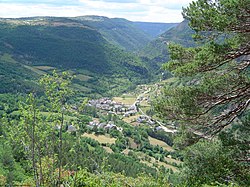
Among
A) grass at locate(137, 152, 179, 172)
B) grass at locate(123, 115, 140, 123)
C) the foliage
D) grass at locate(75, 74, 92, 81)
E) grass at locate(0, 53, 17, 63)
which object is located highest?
the foliage

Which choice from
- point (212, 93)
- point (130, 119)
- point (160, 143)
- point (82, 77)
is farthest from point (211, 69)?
point (82, 77)

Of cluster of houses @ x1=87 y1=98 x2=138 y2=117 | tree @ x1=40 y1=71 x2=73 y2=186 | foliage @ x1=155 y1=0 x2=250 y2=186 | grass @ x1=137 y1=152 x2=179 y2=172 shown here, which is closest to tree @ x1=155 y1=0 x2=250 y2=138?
foliage @ x1=155 y1=0 x2=250 y2=186

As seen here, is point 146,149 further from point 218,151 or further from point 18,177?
point 218,151

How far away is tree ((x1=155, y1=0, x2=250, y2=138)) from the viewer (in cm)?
1052

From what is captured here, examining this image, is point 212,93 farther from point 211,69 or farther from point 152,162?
point 152,162

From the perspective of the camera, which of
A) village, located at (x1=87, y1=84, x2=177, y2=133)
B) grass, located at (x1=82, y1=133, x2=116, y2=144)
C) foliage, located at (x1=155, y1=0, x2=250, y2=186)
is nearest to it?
foliage, located at (x1=155, y1=0, x2=250, y2=186)

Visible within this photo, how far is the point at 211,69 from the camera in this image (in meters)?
11.7

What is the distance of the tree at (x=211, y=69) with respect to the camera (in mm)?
10522

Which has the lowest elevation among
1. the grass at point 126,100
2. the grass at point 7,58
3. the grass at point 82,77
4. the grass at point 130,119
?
the grass at point 130,119

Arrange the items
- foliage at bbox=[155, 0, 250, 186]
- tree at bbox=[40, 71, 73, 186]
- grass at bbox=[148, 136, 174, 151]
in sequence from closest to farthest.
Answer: tree at bbox=[40, 71, 73, 186]
foliage at bbox=[155, 0, 250, 186]
grass at bbox=[148, 136, 174, 151]

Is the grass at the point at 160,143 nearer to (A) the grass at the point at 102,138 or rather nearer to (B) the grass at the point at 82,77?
(A) the grass at the point at 102,138

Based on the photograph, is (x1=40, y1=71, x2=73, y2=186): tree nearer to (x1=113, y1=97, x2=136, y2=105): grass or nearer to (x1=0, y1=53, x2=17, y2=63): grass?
(x1=113, y1=97, x2=136, y2=105): grass

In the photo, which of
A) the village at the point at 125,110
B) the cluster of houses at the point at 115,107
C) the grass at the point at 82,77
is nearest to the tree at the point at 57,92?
the village at the point at 125,110

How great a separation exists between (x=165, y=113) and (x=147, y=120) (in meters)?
101
